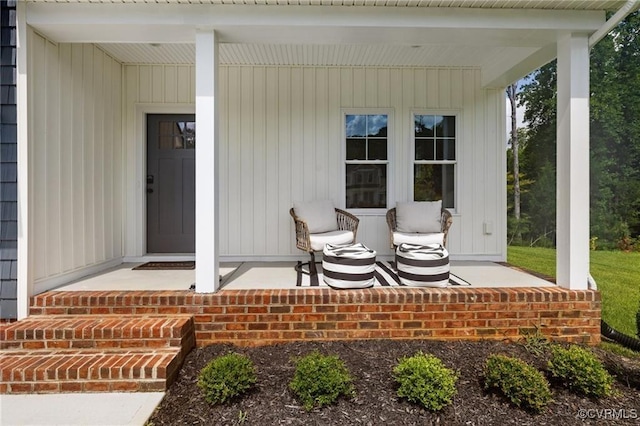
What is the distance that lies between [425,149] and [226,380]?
3908 mm

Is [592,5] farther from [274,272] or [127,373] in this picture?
[127,373]

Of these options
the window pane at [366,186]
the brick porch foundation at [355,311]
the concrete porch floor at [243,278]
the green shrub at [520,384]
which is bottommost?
the green shrub at [520,384]

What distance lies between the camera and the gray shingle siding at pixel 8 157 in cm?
271

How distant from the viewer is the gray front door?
4586 millimetres

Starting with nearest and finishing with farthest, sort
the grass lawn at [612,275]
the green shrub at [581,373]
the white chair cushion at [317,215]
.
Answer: the green shrub at [581,373] < the grass lawn at [612,275] < the white chair cushion at [317,215]

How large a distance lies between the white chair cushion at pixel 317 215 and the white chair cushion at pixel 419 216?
849 millimetres

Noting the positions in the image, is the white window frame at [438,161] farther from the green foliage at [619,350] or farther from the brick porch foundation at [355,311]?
the green foliage at [619,350]

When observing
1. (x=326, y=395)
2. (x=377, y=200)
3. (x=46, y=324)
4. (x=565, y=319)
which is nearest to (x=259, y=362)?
(x=326, y=395)

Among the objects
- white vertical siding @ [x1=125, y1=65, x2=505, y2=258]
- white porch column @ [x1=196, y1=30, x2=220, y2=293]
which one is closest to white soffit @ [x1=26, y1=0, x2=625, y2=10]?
white porch column @ [x1=196, y1=30, x2=220, y2=293]

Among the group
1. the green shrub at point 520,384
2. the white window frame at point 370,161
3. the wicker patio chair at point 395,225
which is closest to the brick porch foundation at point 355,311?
the green shrub at point 520,384

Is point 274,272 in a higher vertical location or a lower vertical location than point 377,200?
lower

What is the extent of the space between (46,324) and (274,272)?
2010mm

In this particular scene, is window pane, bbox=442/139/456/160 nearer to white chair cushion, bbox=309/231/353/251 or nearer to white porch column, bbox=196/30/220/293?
white chair cushion, bbox=309/231/353/251

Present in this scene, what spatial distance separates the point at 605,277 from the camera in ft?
16.9
